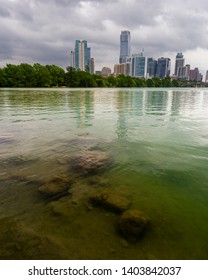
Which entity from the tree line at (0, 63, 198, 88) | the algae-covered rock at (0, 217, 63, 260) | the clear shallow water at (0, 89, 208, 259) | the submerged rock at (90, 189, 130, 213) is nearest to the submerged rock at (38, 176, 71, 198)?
the clear shallow water at (0, 89, 208, 259)

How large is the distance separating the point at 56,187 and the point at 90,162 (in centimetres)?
202

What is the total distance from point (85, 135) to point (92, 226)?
300 inches

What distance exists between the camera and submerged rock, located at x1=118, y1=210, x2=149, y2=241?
402 cm

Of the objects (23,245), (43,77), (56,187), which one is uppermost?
(43,77)

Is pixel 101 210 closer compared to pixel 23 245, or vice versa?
pixel 23 245

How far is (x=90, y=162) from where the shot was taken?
755 cm

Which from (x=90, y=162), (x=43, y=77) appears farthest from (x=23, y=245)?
(x=43, y=77)

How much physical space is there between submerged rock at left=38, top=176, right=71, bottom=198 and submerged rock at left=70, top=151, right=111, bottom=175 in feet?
3.05

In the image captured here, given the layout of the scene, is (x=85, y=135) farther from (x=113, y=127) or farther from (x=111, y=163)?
(x=111, y=163)

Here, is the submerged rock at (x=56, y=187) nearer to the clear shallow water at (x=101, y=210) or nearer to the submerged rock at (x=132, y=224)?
the clear shallow water at (x=101, y=210)

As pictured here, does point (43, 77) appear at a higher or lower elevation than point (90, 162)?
higher

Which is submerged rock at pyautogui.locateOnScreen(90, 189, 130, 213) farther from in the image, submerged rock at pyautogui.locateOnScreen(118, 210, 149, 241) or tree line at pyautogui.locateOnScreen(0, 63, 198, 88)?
tree line at pyautogui.locateOnScreen(0, 63, 198, 88)

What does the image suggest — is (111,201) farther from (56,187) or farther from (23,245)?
(23,245)
